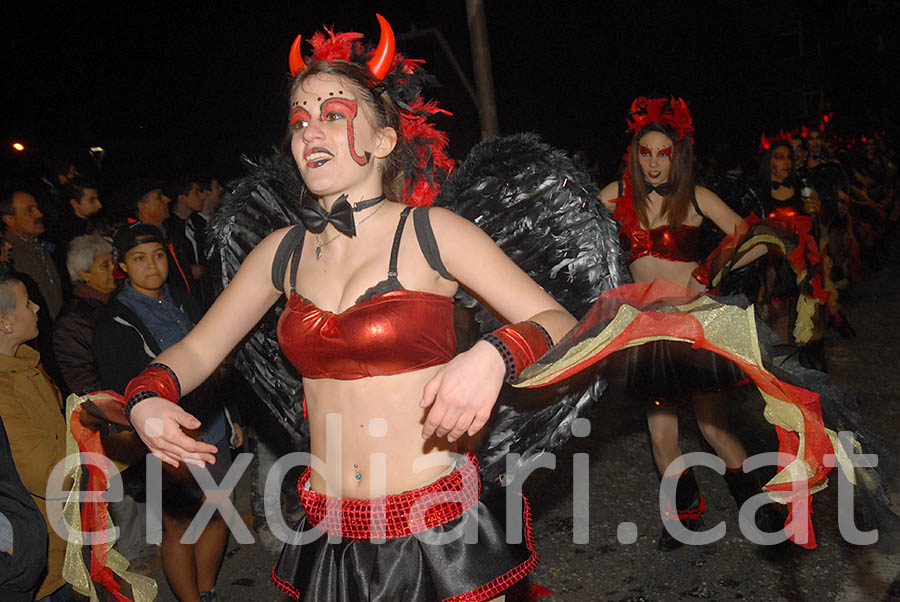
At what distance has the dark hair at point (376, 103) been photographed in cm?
252

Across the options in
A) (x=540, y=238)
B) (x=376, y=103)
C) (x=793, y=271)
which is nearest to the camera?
(x=376, y=103)

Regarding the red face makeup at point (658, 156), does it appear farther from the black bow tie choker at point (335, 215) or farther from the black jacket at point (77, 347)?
the black jacket at point (77, 347)

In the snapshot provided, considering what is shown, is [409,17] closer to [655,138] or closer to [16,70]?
[16,70]

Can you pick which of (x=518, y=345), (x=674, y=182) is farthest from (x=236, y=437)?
(x=674, y=182)

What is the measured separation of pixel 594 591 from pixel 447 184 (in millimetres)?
2327

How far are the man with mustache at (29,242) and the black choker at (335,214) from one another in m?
3.80

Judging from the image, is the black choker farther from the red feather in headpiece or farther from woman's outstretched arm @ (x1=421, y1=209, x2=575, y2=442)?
the red feather in headpiece

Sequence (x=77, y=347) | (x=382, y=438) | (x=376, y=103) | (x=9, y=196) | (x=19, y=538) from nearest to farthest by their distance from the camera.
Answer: (x=19, y=538), (x=382, y=438), (x=376, y=103), (x=77, y=347), (x=9, y=196)

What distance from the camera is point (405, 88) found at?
2707 millimetres

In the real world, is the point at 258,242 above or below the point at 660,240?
above

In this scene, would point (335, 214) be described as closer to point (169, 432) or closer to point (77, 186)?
point (169, 432)

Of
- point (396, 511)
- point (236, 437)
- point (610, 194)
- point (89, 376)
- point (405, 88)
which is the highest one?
point (405, 88)

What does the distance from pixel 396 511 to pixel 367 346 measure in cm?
51

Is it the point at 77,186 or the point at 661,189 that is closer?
the point at 661,189
